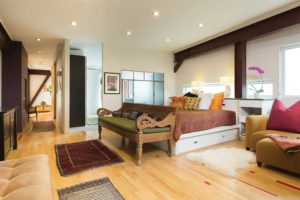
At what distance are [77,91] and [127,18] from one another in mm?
3137

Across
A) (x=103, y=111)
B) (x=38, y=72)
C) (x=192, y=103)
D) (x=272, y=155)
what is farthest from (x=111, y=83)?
(x=38, y=72)

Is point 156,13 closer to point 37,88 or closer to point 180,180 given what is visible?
point 180,180

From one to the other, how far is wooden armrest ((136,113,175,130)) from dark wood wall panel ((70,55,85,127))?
12.7ft

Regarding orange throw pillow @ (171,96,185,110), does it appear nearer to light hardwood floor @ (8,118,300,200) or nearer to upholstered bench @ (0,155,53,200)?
light hardwood floor @ (8,118,300,200)

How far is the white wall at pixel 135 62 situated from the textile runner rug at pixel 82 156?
7.32ft

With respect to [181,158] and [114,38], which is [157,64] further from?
[181,158]

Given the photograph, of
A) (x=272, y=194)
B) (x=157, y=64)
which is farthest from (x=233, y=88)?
(x=272, y=194)

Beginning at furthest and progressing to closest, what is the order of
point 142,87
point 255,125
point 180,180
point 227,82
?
point 142,87 < point 227,82 < point 255,125 < point 180,180

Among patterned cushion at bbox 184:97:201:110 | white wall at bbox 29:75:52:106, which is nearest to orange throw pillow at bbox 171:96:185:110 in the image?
patterned cushion at bbox 184:97:201:110

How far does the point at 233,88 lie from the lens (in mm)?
5039

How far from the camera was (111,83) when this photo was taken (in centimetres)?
581

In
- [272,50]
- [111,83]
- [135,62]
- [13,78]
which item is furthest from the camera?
[135,62]

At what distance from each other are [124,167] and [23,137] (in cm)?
345

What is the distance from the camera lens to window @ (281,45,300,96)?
3.80 metres
